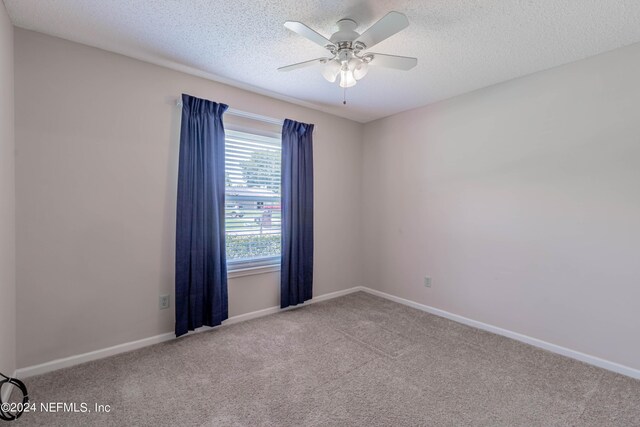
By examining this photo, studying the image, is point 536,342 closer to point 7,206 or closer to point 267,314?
point 267,314

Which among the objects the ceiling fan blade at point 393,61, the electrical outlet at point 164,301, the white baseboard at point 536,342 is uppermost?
the ceiling fan blade at point 393,61

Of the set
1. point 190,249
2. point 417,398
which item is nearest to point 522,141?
point 417,398

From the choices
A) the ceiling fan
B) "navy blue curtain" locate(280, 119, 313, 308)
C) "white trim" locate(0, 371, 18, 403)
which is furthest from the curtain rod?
"white trim" locate(0, 371, 18, 403)

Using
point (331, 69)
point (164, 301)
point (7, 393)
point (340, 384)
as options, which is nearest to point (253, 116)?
point (331, 69)

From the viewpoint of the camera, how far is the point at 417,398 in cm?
196

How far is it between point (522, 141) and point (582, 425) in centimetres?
224

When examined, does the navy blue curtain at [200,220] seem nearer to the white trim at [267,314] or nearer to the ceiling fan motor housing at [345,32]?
the white trim at [267,314]

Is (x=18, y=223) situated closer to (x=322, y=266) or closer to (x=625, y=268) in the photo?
(x=322, y=266)

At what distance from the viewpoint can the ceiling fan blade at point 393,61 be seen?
79.5 inches

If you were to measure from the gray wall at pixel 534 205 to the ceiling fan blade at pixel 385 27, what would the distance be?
1.81 meters

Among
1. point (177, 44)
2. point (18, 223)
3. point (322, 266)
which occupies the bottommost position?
point (322, 266)

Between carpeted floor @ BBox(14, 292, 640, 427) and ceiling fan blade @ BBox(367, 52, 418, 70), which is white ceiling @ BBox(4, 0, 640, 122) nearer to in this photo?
ceiling fan blade @ BBox(367, 52, 418, 70)

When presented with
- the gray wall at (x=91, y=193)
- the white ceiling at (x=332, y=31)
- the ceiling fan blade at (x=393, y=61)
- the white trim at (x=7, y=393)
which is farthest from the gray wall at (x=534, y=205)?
the white trim at (x=7, y=393)

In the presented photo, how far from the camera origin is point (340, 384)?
210 centimetres
